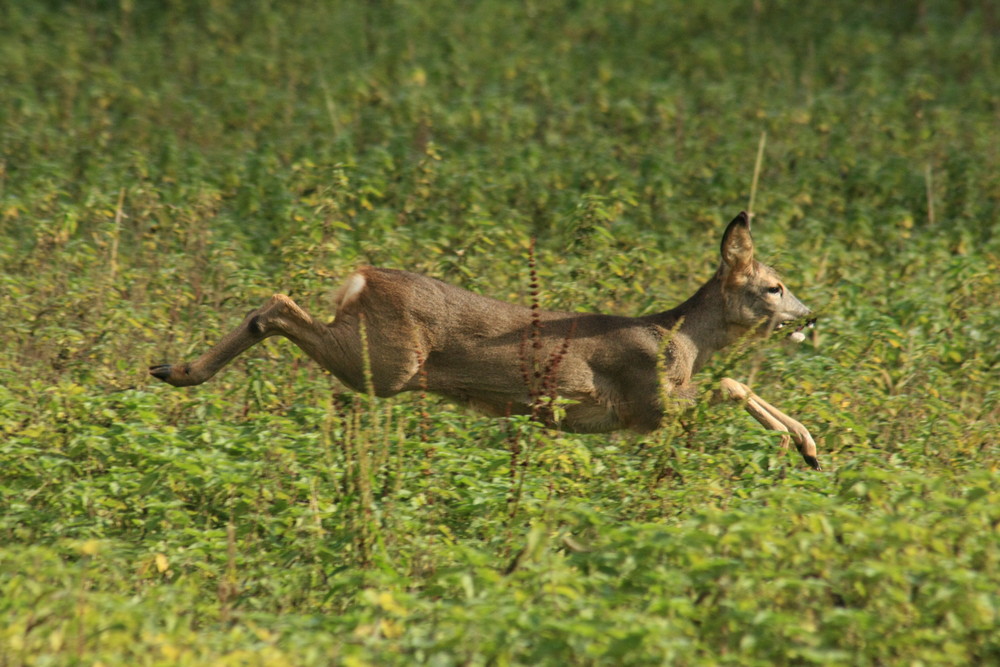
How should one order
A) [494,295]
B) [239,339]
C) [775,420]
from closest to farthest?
[239,339], [775,420], [494,295]

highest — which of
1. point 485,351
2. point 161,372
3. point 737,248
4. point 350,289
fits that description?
point 737,248

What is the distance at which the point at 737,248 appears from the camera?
7.89 m

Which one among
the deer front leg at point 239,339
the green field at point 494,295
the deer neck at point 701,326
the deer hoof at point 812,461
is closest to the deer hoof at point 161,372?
the deer front leg at point 239,339

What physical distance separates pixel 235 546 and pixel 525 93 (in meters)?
8.87

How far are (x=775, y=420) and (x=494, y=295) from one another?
8.27 feet

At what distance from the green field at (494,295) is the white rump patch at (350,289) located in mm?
570

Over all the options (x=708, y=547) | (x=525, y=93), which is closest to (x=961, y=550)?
(x=708, y=547)

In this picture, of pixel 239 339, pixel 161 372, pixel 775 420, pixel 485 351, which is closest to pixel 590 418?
pixel 485 351

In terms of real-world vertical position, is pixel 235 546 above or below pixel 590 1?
below

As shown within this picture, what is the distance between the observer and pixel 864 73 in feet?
46.7

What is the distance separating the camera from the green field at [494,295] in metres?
4.96

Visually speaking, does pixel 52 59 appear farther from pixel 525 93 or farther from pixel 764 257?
pixel 764 257

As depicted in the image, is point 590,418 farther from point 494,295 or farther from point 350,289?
point 494,295

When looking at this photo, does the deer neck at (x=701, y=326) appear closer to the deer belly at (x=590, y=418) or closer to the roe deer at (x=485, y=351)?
the roe deer at (x=485, y=351)
